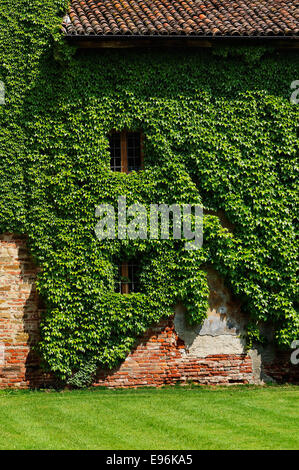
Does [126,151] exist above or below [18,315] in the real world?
above

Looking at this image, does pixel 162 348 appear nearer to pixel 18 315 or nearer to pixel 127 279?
pixel 127 279

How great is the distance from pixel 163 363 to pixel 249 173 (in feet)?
15.9

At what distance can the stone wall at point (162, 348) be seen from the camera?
489 inches

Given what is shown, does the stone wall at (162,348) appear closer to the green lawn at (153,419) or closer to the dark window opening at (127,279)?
the green lawn at (153,419)

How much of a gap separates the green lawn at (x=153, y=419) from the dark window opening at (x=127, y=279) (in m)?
2.31

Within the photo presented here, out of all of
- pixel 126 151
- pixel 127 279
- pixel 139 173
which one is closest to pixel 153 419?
pixel 127 279

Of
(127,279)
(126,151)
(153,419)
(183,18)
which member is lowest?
(153,419)

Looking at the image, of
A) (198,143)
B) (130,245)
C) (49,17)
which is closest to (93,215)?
(130,245)

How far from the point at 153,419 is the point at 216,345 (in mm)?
3993

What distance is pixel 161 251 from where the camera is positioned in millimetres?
12586

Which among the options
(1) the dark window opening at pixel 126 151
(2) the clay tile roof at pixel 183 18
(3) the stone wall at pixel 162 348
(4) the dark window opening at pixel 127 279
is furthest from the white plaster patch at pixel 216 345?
(2) the clay tile roof at pixel 183 18

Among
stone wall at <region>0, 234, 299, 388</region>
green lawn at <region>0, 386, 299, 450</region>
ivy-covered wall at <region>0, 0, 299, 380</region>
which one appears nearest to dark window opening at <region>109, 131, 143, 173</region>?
ivy-covered wall at <region>0, 0, 299, 380</region>

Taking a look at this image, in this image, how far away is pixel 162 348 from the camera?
497 inches

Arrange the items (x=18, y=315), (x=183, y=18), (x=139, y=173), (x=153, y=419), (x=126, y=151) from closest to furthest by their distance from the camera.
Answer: (x=153, y=419) < (x=18, y=315) < (x=139, y=173) < (x=126, y=151) < (x=183, y=18)
